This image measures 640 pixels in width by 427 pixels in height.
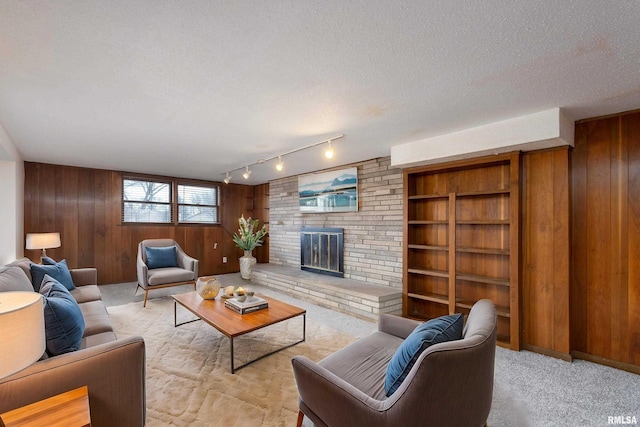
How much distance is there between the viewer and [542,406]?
194 centimetres

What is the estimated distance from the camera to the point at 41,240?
3.96 metres

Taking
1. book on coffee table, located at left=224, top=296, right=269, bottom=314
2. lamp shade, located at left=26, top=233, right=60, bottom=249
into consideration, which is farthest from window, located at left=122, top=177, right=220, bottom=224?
book on coffee table, located at left=224, top=296, right=269, bottom=314

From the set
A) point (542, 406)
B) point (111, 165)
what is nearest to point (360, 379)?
point (542, 406)

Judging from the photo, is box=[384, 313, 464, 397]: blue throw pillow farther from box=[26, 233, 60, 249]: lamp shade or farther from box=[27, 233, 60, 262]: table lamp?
box=[26, 233, 60, 249]: lamp shade

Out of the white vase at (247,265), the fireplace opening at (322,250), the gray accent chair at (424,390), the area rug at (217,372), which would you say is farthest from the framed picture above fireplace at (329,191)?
the gray accent chair at (424,390)

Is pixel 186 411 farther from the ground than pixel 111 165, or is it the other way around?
pixel 111 165

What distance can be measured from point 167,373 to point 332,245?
305 centimetres

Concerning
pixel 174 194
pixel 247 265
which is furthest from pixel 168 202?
pixel 247 265

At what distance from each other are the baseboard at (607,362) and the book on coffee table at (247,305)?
9.75ft

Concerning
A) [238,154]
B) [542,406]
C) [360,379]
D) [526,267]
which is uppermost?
[238,154]

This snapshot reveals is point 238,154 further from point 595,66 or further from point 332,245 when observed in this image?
point 595,66

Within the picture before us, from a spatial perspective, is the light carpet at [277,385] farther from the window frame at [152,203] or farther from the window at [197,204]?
the window at [197,204]

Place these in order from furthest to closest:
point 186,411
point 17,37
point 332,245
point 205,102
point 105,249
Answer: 1. point 105,249
2. point 332,245
3. point 205,102
4. point 186,411
5. point 17,37

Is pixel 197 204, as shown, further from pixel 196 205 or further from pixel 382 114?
pixel 382 114
